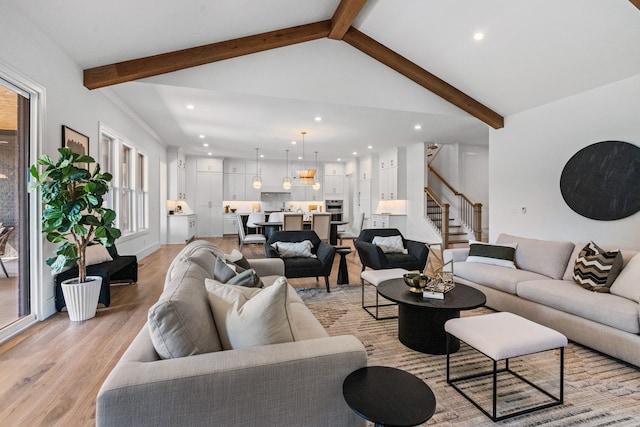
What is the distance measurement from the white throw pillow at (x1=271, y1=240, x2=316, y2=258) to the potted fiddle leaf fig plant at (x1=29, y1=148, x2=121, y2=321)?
74.9 inches

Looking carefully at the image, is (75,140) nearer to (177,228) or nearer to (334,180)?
(177,228)

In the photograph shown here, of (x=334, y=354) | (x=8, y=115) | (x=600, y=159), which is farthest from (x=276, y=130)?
(x=334, y=354)

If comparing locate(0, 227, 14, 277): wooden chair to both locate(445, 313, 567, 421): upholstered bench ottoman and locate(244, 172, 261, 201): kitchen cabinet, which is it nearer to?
locate(445, 313, 567, 421): upholstered bench ottoman

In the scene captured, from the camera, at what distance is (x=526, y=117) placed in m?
5.05

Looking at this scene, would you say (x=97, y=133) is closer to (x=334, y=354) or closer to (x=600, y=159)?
(x=334, y=354)

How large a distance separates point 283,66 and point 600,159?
4.45 m

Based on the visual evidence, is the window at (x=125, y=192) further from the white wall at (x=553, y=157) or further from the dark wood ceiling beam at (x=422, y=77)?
the white wall at (x=553, y=157)

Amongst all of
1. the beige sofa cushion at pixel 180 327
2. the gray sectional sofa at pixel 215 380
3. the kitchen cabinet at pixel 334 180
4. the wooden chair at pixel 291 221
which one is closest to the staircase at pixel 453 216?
the wooden chair at pixel 291 221

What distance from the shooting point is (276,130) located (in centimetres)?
689

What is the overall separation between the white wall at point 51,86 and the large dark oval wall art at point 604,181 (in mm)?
6331

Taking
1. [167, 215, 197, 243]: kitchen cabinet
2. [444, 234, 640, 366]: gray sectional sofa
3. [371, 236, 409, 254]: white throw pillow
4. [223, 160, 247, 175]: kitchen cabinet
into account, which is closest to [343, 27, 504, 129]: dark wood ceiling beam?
[444, 234, 640, 366]: gray sectional sofa

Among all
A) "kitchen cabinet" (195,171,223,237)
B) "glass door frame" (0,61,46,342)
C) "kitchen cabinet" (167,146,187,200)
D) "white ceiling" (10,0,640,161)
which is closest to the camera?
"glass door frame" (0,61,46,342)

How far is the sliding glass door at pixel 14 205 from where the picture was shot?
2.82 meters

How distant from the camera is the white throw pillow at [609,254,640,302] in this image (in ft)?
8.29
